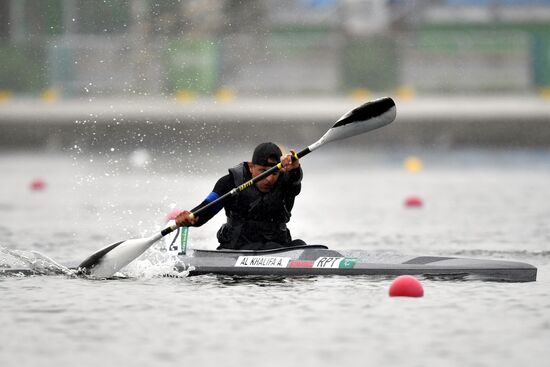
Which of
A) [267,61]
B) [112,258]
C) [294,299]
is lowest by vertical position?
[294,299]

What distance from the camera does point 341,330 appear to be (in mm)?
10172

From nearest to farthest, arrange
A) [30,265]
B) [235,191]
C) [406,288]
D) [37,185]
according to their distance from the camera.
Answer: [406,288] → [235,191] → [30,265] → [37,185]

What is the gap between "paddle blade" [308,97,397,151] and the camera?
45.8 feet

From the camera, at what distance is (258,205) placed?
1302cm

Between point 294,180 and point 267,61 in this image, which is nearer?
point 294,180

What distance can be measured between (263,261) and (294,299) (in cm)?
115

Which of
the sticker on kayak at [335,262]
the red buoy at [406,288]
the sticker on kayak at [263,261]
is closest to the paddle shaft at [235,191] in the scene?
the sticker on kayak at [263,261]

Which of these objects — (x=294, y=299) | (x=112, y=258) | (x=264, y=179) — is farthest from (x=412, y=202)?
(x=294, y=299)

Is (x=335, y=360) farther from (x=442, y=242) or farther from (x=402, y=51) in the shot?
(x=402, y=51)

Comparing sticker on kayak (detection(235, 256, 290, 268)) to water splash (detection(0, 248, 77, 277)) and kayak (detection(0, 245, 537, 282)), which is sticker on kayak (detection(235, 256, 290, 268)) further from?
water splash (detection(0, 248, 77, 277))

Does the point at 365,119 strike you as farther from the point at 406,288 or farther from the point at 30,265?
the point at 30,265

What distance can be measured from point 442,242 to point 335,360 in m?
7.29

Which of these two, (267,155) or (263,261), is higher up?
(267,155)

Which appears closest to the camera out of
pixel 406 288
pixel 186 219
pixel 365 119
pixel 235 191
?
pixel 406 288
